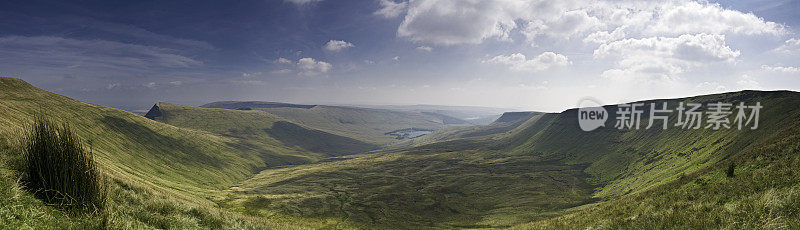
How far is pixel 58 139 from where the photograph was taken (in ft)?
39.1

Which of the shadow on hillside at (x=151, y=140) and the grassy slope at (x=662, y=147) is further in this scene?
the shadow on hillside at (x=151, y=140)

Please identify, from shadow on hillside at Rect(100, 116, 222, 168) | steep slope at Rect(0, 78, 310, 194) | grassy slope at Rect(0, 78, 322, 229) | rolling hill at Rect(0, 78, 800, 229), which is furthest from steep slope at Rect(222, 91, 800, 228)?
shadow on hillside at Rect(100, 116, 222, 168)

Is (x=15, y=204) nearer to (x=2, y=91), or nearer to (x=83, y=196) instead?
(x=83, y=196)

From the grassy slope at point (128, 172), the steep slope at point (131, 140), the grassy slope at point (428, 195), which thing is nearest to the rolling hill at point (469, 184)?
the grassy slope at point (128, 172)

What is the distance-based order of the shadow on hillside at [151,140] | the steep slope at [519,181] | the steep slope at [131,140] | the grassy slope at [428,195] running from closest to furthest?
the steep slope at [519,181] < the grassy slope at [428,195] < the steep slope at [131,140] < the shadow on hillside at [151,140]

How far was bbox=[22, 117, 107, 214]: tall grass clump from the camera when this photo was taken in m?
10.9

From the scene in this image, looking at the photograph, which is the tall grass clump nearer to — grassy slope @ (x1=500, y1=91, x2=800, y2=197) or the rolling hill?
the rolling hill

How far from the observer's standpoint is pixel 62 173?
11.2 meters

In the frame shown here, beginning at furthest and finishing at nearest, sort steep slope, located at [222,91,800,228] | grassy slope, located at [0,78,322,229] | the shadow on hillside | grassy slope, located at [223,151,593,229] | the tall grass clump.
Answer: the shadow on hillside → grassy slope, located at [223,151,593,229] → steep slope, located at [222,91,800,228] → the tall grass clump → grassy slope, located at [0,78,322,229]

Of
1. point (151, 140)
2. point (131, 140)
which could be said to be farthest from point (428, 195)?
point (151, 140)

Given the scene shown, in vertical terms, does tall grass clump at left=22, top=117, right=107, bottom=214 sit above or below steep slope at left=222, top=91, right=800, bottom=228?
above

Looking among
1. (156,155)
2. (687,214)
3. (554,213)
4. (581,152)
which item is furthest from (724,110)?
(156,155)

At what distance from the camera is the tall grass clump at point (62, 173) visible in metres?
10.9

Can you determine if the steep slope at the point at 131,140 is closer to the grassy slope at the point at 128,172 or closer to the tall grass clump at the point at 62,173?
the grassy slope at the point at 128,172
